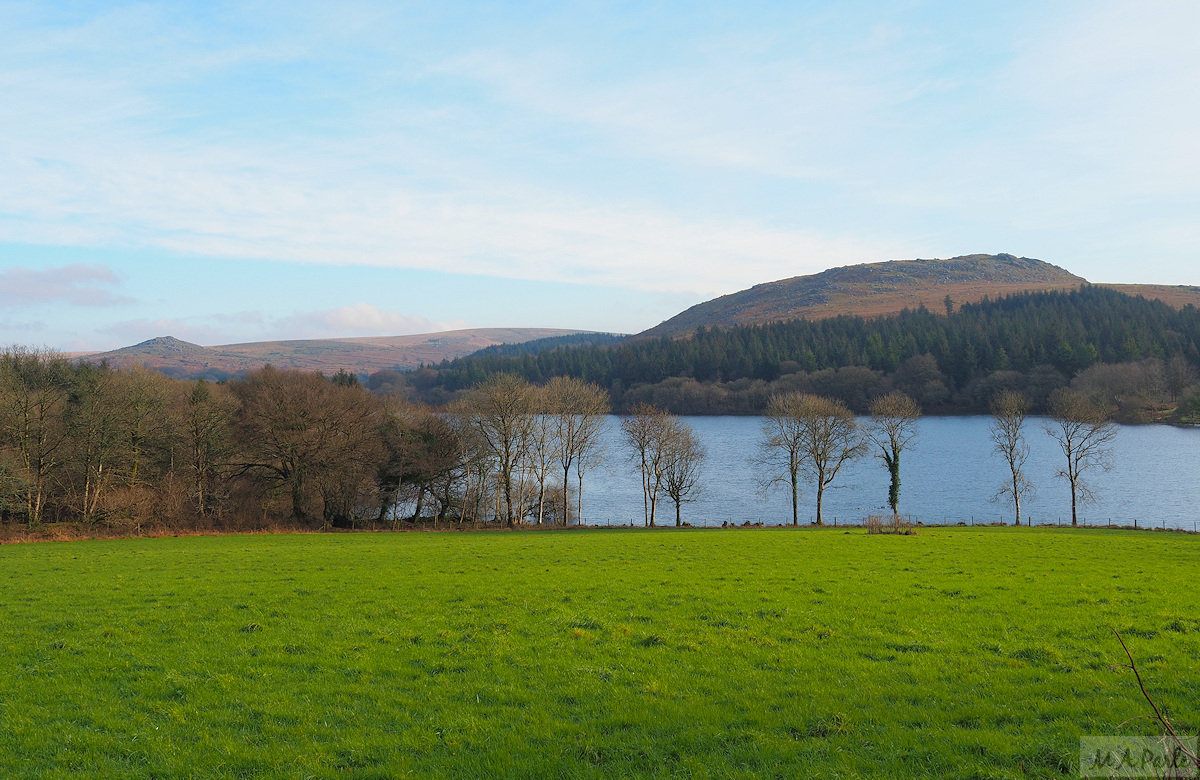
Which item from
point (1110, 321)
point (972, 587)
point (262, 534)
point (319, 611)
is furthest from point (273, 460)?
point (1110, 321)

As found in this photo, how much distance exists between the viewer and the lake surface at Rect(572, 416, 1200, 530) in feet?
193

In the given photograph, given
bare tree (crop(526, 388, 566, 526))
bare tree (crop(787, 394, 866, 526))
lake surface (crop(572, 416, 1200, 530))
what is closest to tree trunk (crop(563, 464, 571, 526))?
bare tree (crop(526, 388, 566, 526))

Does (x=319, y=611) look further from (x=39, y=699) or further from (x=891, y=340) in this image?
(x=891, y=340)

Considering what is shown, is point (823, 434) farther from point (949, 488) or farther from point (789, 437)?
point (949, 488)

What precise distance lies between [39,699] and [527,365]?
172965mm

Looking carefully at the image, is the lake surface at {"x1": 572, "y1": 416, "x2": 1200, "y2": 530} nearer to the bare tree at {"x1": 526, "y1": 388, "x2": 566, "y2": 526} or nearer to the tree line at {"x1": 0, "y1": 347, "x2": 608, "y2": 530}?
the bare tree at {"x1": 526, "y1": 388, "x2": 566, "y2": 526}

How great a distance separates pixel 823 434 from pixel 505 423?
27.6 metres

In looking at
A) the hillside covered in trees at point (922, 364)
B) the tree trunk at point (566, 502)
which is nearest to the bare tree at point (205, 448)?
the tree trunk at point (566, 502)

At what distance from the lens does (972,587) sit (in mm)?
17812

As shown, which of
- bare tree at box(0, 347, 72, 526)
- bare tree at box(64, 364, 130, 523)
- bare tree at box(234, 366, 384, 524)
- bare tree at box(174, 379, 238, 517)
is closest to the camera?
bare tree at box(0, 347, 72, 526)

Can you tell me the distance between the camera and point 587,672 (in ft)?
34.9

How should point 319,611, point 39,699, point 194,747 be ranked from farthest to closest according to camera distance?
point 319,611 < point 39,699 < point 194,747

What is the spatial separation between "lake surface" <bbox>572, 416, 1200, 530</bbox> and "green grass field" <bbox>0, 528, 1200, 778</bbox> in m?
41.3

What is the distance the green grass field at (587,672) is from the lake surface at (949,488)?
41318mm
